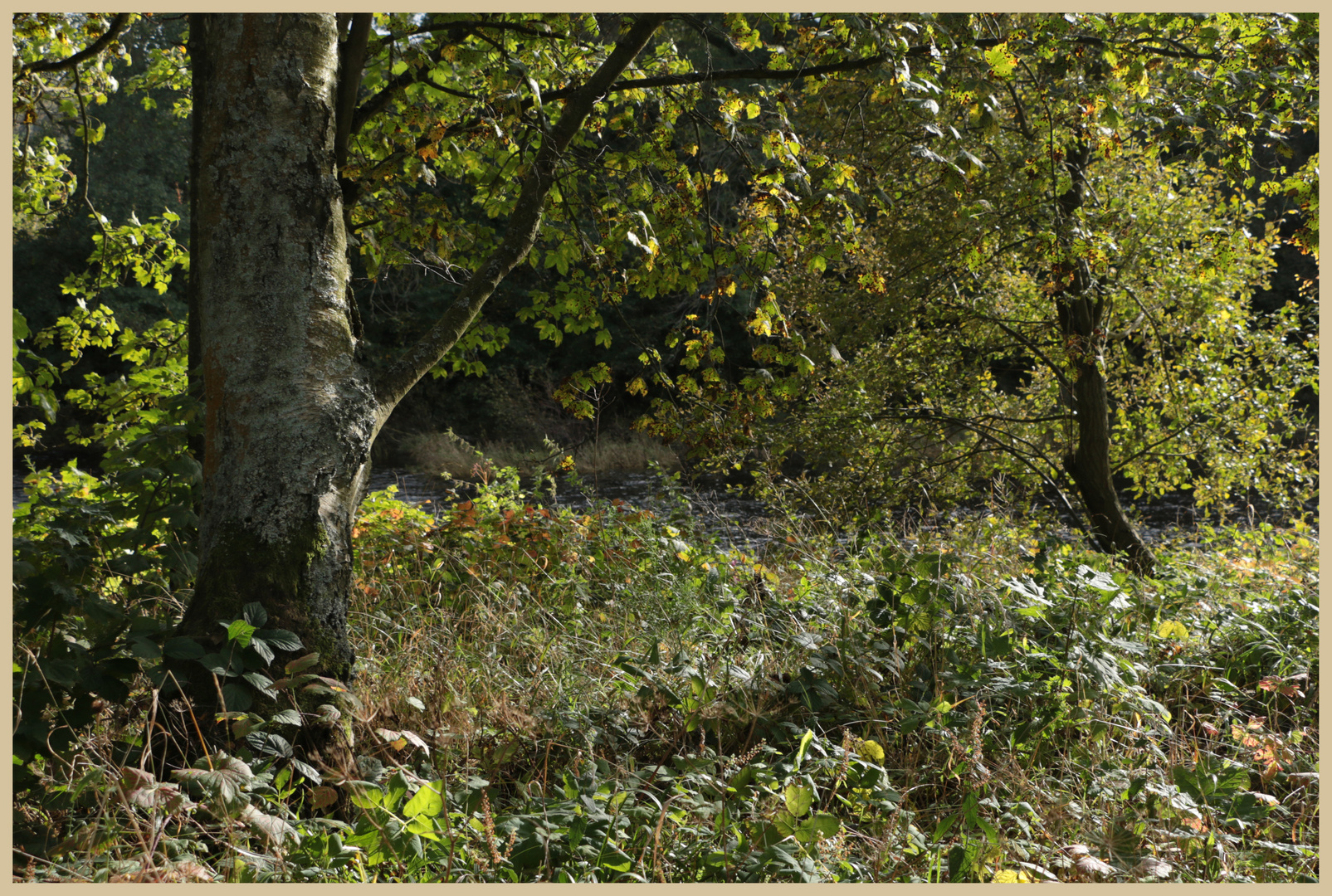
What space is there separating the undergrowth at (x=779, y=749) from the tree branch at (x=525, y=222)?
1.18m

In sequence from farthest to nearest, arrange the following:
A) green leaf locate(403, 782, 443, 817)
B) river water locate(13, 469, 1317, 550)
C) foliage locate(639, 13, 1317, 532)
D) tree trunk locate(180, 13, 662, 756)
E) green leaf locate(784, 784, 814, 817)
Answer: river water locate(13, 469, 1317, 550) < foliage locate(639, 13, 1317, 532) < tree trunk locate(180, 13, 662, 756) < green leaf locate(784, 784, 814, 817) < green leaf locate(403, 782, 443, 817)

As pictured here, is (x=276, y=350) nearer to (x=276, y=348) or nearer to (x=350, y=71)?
(x=276, y=348)

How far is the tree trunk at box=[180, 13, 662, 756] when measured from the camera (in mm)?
2467

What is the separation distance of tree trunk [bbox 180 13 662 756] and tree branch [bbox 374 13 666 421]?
0.95 ft

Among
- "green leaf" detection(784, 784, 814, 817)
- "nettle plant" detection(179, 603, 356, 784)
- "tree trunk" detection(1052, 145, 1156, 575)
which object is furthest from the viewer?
"tree trunk" detection(1052, 145, 1156, 575)

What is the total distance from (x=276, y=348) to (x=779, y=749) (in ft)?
6.50

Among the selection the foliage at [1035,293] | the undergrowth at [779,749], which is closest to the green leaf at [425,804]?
the undergrowth at [779,749]

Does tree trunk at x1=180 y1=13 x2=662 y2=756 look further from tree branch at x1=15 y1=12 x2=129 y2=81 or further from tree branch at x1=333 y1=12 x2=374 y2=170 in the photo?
tree branch at x1=15 y1=12 x2=129 y2=81

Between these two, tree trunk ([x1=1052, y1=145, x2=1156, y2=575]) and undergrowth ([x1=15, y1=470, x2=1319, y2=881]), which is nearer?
undergrowth ([x1=15, y1=470, x2=1319, y2=881])

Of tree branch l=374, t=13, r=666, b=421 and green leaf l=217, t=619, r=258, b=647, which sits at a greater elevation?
tree branch l=374, t=13, r=666, b=421

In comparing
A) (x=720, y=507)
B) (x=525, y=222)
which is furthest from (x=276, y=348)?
(x=720, y=507)

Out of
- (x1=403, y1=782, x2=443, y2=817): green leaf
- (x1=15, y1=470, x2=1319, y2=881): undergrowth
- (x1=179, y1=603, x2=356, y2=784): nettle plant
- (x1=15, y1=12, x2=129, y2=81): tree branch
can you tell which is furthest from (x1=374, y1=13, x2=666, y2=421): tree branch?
(x1=15, y1=12, x2=129, y2=81): tree branch

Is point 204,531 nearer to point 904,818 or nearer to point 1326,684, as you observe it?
A: point 904,818

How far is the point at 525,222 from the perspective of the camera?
338 cm
